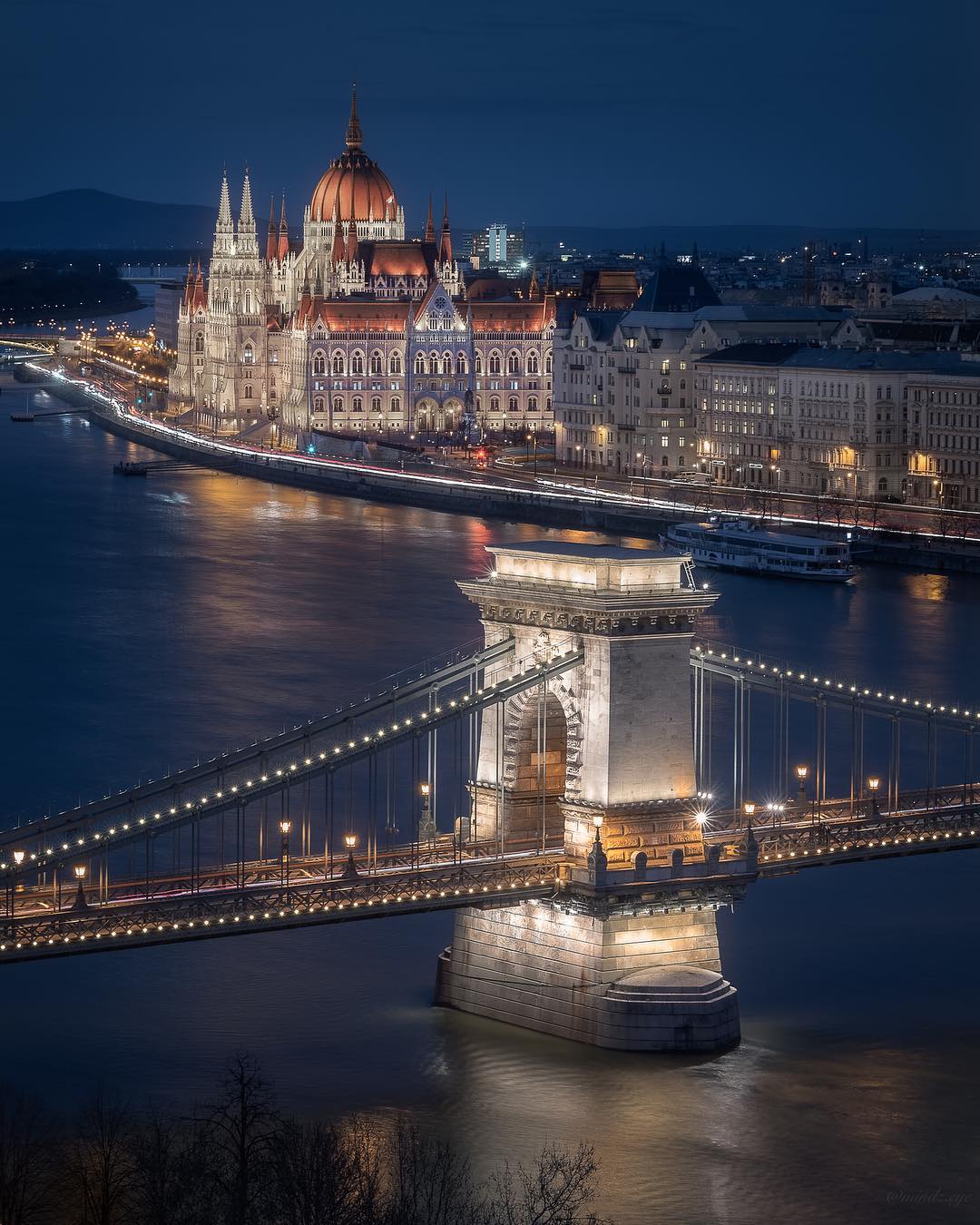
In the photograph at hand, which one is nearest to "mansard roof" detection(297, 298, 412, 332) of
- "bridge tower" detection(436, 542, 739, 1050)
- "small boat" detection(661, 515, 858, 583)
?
"small boat" detection(661, 515, 858, 583)

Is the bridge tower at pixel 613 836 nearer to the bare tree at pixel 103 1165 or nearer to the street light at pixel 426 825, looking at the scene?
the street light at pixel 426 825

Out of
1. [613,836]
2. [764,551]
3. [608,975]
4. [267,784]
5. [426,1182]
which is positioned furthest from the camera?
[764,551]

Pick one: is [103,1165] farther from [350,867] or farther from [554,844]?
[554,844]

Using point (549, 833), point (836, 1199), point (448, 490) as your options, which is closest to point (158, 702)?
point (549, 833)

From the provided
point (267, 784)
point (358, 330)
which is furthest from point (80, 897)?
point (358, 330)

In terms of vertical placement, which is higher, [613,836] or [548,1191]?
[613,836]

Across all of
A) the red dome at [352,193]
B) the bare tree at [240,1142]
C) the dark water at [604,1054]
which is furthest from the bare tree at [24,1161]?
the red dome at [352,193]

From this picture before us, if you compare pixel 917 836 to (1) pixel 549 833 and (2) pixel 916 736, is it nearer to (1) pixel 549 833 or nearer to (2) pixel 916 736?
(1) pixel 549 833
